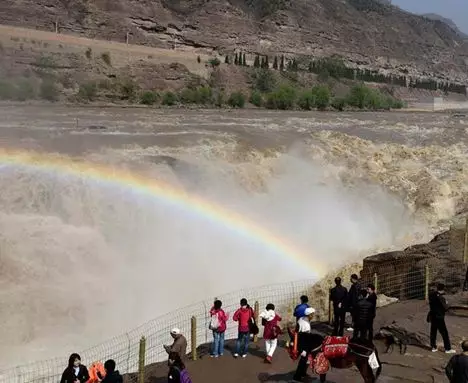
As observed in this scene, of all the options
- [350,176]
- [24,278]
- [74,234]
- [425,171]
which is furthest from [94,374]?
[425,171]

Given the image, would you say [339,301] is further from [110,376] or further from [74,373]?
[74,373]

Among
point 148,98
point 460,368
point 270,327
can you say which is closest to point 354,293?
point 270,327

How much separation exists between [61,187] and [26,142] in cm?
670

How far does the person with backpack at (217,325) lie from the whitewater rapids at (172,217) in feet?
15.6

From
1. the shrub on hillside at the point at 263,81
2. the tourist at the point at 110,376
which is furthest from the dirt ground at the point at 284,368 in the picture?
the shrub on hillside at the point at 263,81

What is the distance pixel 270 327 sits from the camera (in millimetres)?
8430

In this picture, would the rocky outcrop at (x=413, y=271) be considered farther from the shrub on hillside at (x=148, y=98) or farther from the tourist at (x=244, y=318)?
the shrub on hillside at (x=148, y=98)

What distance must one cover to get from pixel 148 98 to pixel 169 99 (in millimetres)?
1890

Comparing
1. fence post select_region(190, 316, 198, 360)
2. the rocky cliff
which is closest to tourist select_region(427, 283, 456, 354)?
fence post select_region(190, 316, 198, 360)

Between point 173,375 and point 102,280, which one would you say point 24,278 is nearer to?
point 102,280

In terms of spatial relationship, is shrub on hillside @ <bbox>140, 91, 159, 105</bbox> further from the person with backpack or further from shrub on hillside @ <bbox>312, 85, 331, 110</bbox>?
the person with backpack

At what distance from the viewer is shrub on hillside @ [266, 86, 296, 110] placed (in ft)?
216

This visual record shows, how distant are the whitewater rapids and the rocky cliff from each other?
59.8 meters

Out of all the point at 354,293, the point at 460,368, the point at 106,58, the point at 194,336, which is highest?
the point at 106,58
